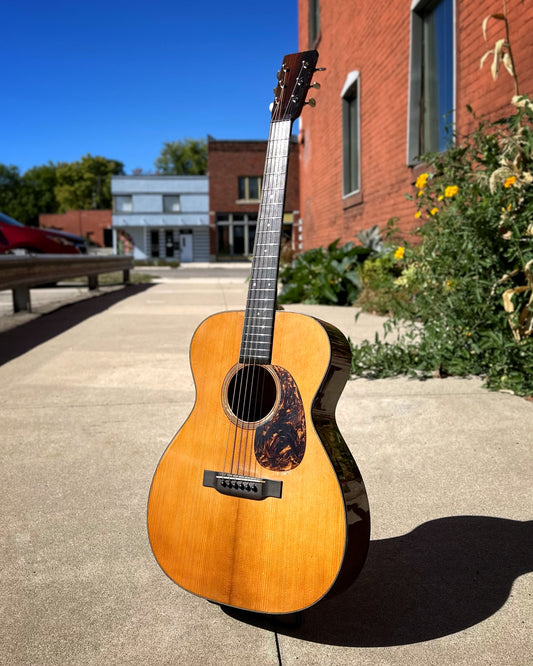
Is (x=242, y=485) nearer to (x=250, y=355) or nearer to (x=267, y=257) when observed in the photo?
(x=250, y=355)

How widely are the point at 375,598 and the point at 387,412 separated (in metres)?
1.87

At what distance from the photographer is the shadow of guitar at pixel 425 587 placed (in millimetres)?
1666

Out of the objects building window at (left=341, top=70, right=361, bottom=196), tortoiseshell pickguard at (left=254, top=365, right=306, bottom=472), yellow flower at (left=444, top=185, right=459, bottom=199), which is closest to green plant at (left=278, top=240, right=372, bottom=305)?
building window at (left=341, top=70, right=361, bottom=196)

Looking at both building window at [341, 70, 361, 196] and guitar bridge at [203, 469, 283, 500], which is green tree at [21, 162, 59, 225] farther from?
guitar bridge at [203, 469, 283, 500]

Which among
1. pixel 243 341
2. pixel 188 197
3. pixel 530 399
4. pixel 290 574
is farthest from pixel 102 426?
pixel 188 197

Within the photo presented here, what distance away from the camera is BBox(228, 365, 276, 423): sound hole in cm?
179

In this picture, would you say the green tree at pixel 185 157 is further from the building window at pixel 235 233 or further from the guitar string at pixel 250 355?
the guitar string at pixel 250 355

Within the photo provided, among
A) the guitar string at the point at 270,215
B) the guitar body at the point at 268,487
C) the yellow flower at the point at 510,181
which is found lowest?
the guitar body at the point at 268,487

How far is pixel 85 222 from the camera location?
60.0 m

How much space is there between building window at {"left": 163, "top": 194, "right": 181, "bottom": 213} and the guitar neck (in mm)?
48110

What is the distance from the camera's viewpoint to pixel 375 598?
1.82 meters

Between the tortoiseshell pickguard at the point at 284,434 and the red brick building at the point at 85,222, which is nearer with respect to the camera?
the tortoiseshell pickguard at the point at 284,434

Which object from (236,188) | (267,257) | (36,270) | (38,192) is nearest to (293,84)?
(267,257)

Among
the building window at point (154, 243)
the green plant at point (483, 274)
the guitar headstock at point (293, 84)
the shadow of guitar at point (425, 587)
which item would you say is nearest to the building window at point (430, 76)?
the green plant at point (483, 274)
